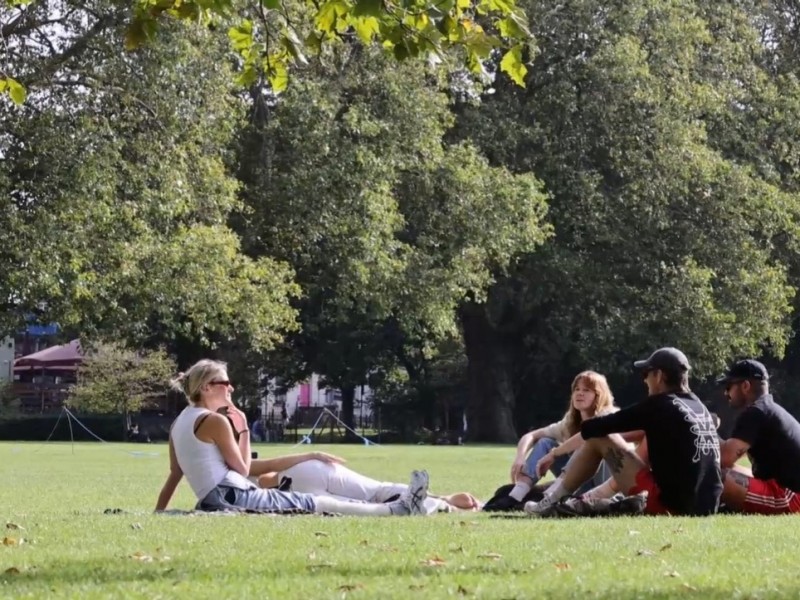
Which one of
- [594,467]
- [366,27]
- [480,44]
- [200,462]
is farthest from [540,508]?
[366,27]

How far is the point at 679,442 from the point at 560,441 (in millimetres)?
2643

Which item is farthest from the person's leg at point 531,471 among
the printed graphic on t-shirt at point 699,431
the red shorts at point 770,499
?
the printed graphic on t-shirt at point 699,431

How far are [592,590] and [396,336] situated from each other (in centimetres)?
5404

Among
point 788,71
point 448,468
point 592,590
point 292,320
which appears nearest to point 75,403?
point 292,320

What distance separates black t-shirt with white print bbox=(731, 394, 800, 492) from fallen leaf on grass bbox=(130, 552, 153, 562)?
203 inches

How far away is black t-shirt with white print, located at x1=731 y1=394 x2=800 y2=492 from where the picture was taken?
12078 millimetres

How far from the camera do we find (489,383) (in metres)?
55.1

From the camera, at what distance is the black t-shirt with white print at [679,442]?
446 inches

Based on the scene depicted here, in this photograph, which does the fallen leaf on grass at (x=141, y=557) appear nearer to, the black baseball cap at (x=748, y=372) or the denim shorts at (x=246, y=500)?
the denim shorts at (x=246, y=500)

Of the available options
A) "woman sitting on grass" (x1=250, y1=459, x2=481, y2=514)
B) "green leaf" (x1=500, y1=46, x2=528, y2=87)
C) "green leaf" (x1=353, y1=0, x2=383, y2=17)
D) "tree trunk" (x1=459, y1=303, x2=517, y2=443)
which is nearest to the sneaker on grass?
"woman sitting on grass" (x1=250, y1=459, x2=481, y2=514)

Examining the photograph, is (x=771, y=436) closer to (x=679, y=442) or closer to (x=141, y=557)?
(x=679, y=442)

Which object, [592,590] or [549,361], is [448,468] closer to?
[592,590]

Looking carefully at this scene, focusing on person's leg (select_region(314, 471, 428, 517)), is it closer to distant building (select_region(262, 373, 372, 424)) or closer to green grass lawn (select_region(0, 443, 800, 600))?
green grass lawn (select_region(0, 443, 800, 600))

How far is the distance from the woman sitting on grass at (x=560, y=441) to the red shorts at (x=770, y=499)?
48.1 inches
